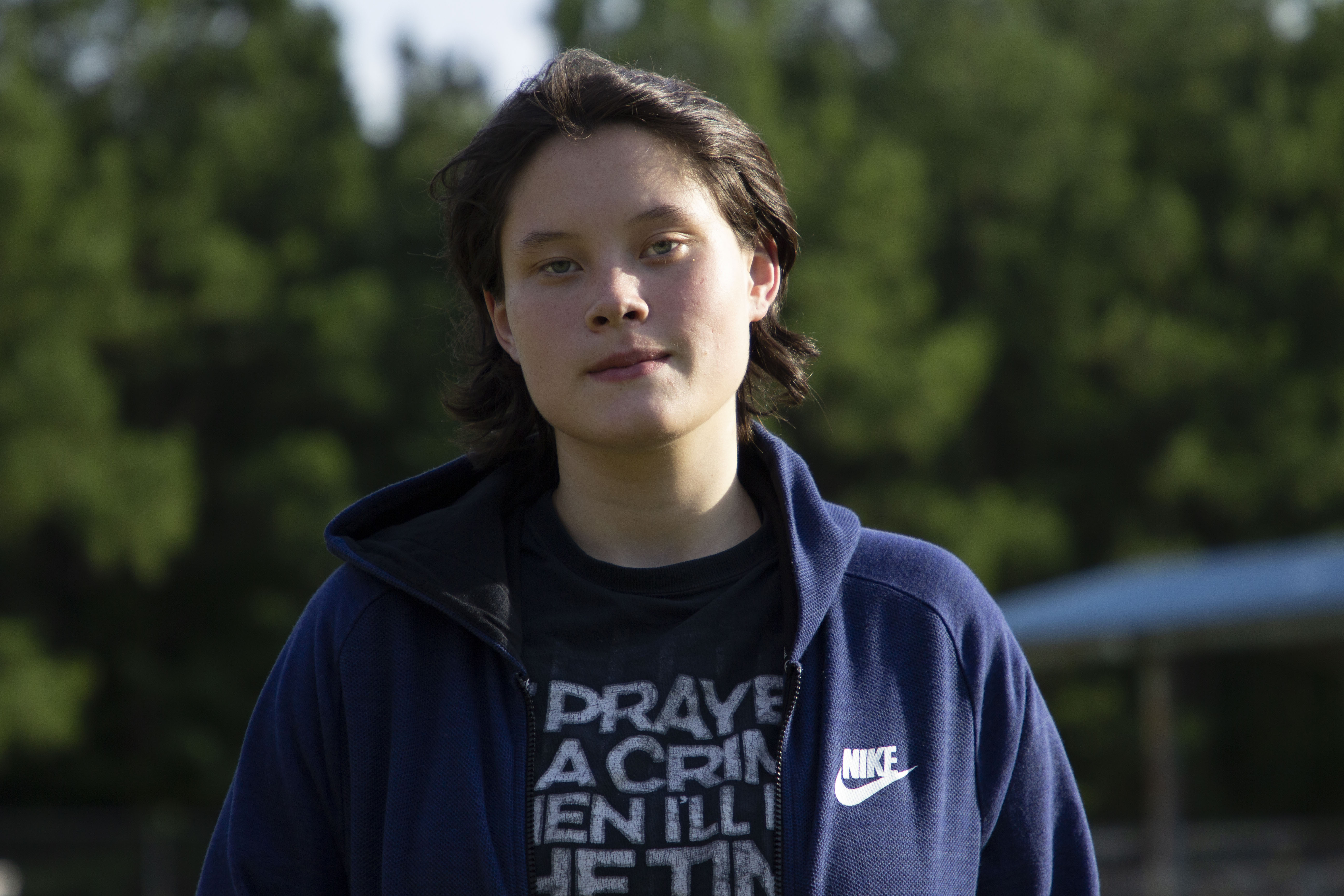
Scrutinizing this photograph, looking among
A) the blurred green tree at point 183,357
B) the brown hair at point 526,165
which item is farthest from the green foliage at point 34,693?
the brown hair at point 526,165

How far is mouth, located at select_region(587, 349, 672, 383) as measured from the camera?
1.78m

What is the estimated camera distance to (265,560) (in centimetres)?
2081

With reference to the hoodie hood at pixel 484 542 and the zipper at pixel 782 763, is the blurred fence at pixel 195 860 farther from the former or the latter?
the zipper at pixel 782 763

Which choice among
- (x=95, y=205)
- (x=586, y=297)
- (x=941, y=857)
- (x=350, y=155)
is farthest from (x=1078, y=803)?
(x=350, y=155)

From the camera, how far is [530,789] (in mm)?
1715

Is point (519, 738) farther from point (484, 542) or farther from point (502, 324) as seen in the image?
point (502, 324)

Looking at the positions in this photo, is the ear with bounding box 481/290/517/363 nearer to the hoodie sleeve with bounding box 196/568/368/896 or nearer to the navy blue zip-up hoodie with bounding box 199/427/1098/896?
the navy blue zip-up hoodie with bounding box 199/427/1098/896

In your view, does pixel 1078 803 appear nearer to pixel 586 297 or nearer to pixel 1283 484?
pixel 586 297

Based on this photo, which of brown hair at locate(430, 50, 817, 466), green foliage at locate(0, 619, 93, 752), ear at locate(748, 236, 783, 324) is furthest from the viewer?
green foliage at locate(0, 619, 93, 752)

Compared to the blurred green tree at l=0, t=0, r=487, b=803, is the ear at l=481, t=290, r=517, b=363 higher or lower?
lower

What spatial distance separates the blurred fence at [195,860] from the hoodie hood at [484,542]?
33.4 ft

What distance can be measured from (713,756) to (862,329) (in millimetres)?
20187

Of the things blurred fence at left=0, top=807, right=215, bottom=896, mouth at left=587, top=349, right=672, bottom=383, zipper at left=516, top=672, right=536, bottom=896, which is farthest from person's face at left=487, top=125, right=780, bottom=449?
blurred fence at left=0, top=807, right=215, bottom=896

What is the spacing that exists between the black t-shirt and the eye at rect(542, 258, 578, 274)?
0.34 meters
